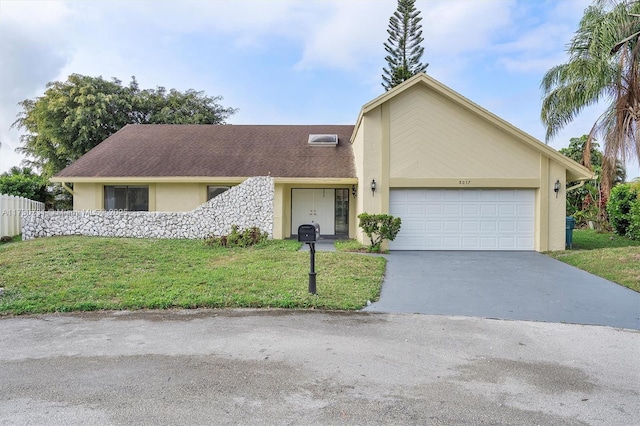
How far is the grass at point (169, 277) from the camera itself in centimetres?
648

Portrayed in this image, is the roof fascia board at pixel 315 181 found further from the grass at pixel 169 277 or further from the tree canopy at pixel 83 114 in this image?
the tree canopy at pixel 83 114

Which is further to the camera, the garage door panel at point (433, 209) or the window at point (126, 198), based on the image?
the window at point (126, 198)

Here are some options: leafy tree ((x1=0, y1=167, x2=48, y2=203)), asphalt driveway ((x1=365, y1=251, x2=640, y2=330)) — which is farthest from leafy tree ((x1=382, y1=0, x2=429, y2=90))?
leafy tree ((x1=0, y1=167, x2=48, y2=203))

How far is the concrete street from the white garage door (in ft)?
23.5

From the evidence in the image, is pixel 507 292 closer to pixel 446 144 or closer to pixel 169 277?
pixel 446 144

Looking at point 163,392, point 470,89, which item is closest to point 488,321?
point 163,392

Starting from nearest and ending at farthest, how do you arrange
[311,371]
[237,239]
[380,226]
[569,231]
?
[311,371] → [380,226] → [237,239] → [569,231]

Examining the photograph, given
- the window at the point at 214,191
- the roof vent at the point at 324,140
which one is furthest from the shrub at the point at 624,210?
the window at the point at 214,191

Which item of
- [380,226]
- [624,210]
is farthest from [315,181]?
[624,210]

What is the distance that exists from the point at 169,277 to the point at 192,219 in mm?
6224

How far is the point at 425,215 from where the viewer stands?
12.9 metres

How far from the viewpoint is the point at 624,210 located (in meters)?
15.5

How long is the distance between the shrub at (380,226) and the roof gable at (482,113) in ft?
11.5

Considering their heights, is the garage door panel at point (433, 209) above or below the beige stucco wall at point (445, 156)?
below
